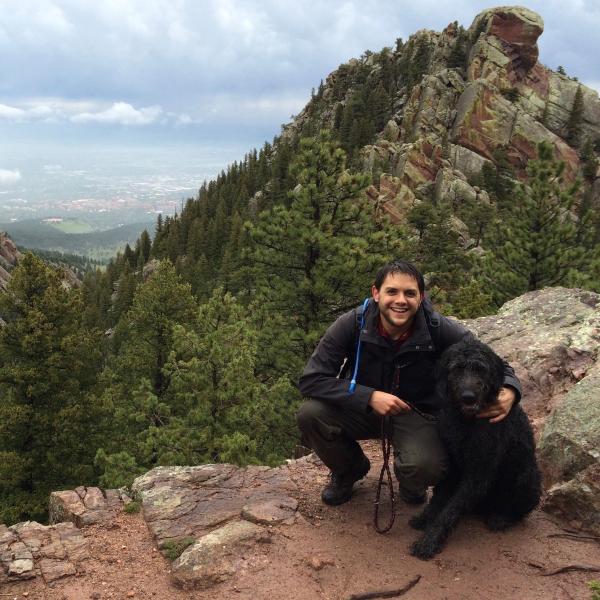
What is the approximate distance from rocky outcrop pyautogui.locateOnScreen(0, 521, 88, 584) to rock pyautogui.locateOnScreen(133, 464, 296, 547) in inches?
26.1

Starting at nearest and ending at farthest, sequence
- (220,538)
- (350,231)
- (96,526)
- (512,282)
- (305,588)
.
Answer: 1. (305,588)
2. (220,538)
3. (96,526)
4. (350,231)
5. (512,282)

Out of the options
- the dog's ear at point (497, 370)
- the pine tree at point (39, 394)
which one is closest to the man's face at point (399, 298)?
the dog's ear at point (497, 370)

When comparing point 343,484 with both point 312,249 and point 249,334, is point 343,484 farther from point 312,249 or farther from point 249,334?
point 312,249

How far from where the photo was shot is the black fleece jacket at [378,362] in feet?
12.6

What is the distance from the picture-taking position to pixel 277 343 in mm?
11820

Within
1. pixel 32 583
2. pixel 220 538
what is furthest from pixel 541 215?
pixel 32 583

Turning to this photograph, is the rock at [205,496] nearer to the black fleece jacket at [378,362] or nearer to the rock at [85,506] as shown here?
the rock at [85,506]

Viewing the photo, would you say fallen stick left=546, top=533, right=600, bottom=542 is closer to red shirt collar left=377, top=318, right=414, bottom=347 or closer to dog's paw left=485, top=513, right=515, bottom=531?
dog's paw left=485, top=513, right=515, bottom=531

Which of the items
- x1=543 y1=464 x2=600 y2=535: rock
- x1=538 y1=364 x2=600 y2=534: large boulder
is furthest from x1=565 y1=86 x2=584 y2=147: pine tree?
x1=543 y1=464 x2=600 y2=535: rock

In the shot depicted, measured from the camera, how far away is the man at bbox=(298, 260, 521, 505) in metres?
3.72

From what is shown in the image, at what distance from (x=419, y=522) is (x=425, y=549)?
38cm

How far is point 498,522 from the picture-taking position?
4.02 meters

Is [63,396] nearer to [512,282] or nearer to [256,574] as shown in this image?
[256,574]

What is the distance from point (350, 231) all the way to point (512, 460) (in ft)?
30.7
